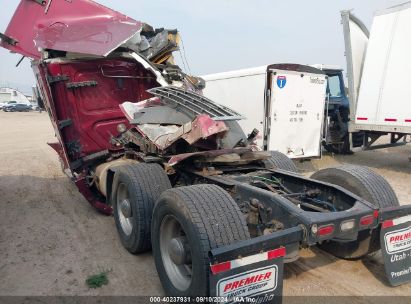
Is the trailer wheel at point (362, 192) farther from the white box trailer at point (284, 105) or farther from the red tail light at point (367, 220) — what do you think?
the white box trailer at point (284, 105)

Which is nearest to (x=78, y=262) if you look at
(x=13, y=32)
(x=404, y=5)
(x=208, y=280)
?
(x=208, y=280)

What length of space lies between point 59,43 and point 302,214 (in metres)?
4.51

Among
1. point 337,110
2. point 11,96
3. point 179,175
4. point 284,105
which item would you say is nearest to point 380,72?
point 337,110

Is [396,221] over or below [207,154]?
below

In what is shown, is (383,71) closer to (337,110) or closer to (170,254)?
(337,110)

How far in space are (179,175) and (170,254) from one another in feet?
4.72

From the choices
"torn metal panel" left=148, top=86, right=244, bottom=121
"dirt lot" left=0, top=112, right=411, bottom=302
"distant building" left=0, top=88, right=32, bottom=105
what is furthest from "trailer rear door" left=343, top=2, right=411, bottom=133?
"distant building" left=0, top=88, right=32, bottom=105

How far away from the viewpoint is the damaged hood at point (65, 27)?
5.54 metres

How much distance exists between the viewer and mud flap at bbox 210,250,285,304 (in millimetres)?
2441

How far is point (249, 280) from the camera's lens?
2.52 metres

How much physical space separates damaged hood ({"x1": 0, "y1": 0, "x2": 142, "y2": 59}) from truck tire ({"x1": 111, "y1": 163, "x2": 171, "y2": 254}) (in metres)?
2.17

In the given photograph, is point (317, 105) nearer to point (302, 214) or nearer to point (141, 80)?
point (141, 80)

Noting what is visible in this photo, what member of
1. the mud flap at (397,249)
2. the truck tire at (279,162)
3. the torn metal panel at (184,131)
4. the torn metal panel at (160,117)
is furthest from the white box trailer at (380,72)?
the torn metal panel at (184,131)

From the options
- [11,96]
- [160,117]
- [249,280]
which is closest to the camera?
[249,280]
